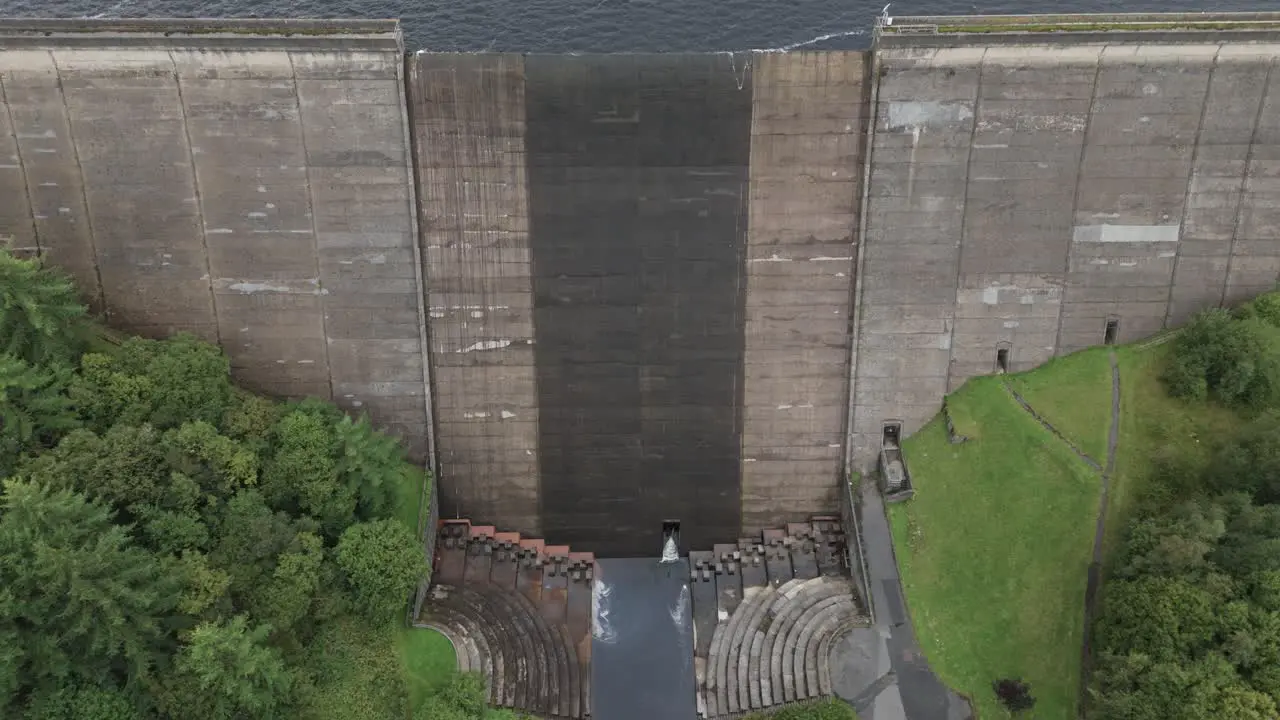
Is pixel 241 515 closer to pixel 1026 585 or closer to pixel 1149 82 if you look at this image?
pixel 1026 585

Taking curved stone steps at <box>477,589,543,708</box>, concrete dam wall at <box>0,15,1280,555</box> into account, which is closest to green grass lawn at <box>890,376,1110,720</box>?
concrete dam wall at <box>0,15,1280,555</box>

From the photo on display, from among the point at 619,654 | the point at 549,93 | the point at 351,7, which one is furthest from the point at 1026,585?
the point at 351,7

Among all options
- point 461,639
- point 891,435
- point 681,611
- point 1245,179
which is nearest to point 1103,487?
point 891,435

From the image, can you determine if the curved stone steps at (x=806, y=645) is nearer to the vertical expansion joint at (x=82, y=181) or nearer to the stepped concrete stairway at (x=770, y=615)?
the stepped concrete stairway at (x=770, y=615)

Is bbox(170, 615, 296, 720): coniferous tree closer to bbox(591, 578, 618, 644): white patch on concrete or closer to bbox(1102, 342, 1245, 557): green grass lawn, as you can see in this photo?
bbox(591, 578, 618, 644): white patch on concrete

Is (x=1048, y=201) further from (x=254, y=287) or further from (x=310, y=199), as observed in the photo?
(x=254, y=287)

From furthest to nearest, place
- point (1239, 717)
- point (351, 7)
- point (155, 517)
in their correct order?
1. point (351, 7)
2. point (155, 517)
3. point (1239, 717)

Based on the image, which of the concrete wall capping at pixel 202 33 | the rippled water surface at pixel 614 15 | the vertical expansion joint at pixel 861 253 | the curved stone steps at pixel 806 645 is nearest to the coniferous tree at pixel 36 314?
the concrete wall capping at pixel 202 33
